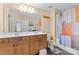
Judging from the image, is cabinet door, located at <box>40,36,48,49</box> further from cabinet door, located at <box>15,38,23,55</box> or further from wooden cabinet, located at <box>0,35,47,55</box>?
cabinet door, located at <box>15,38,23,55</box>

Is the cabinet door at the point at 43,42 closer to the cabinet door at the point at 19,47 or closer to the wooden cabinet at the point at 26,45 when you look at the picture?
the wooden cabinet at the point at 26,45

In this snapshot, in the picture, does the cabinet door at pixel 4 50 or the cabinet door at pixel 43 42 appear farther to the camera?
the cabinet door at pixel 43 42

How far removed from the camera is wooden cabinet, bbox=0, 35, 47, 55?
5.49 feet

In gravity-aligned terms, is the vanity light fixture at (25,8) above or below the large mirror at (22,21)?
above

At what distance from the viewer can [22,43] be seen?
69.4 inches

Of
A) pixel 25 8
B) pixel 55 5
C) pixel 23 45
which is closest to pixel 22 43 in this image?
pixel 23 45

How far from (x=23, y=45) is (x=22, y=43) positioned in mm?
35

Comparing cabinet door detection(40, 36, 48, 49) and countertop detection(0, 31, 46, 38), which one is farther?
cabinet door detection(40, 36, 48, 49)

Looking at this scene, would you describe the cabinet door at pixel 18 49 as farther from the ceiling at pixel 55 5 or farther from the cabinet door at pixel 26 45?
the ceiling at pixel 55 5

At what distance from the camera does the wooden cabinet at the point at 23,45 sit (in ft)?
5.49

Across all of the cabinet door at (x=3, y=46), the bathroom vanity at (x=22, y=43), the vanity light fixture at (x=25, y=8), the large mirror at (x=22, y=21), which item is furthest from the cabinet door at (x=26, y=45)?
the vanity light fixture at (x=25, y=8)

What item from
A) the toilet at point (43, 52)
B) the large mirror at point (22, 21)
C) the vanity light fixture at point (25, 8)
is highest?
the vanity light fixture at point (25, 8)

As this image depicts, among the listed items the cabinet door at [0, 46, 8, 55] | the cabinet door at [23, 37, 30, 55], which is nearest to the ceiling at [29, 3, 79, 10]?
the cabinet door at [23, 37, 30, 55]

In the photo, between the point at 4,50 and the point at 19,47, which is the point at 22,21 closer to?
the point at 19,47
